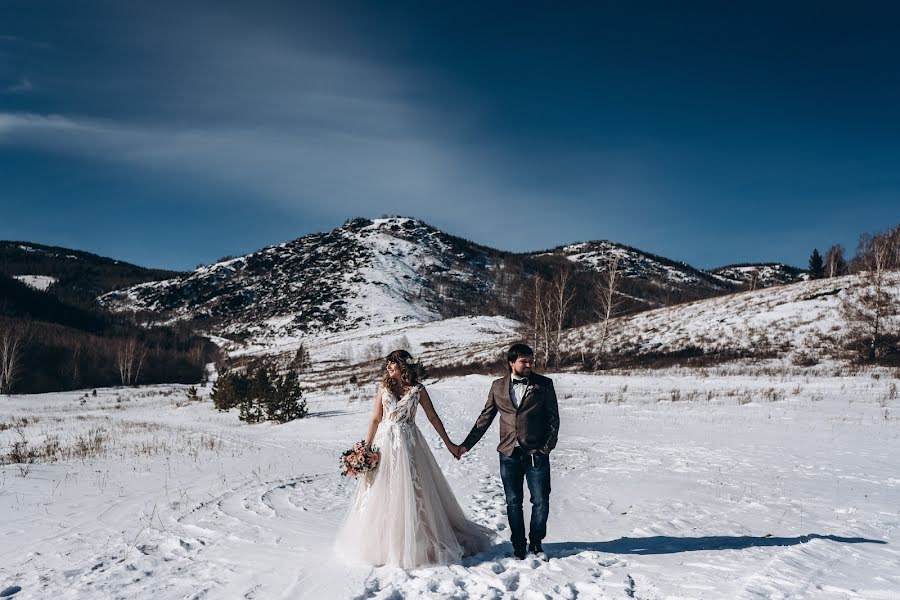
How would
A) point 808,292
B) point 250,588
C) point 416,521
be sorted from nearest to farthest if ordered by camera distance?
point 250,588, point 416,521, point 808,292

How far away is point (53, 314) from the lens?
537 feet

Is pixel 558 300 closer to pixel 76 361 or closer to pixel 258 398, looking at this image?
pixel 258 398

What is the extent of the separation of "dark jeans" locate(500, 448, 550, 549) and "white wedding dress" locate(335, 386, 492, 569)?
0.67m

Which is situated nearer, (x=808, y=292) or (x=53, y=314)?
(x=808, y=292)

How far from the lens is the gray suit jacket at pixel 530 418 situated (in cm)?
576

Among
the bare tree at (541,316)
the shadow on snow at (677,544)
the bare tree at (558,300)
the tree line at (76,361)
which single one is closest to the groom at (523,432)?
the shadow on snow at (677,544)

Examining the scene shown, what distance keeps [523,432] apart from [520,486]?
0.70m

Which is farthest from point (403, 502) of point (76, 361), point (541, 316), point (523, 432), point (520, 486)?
point (76, 361)

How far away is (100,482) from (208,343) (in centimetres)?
16474

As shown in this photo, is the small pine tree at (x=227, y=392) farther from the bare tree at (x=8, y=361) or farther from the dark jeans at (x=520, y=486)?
the bare tree at (x=8, y=361)

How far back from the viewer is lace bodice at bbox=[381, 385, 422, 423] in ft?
20.4

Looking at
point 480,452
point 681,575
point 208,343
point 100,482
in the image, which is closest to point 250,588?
point 681,575

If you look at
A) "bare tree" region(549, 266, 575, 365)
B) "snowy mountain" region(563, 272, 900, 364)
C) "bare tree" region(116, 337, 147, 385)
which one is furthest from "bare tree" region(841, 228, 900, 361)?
"bare tree" region(116, 337, 147, 385)

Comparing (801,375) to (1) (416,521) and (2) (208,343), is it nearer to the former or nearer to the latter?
(1) (416,521)
